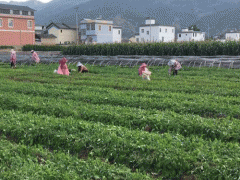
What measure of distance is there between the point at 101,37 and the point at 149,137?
234ft

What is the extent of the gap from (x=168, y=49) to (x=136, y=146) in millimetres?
24505

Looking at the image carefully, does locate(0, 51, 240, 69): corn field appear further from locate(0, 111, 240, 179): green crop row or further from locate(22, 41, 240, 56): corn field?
locate(0, 111, 240, 179): green crop row

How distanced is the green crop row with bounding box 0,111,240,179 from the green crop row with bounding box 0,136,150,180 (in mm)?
457

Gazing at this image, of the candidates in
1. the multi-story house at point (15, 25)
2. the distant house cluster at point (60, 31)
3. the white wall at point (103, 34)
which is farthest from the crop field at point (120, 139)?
the white wall at point (103, 34)

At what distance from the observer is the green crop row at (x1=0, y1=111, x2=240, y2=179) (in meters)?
5.16

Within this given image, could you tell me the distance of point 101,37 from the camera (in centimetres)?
7550

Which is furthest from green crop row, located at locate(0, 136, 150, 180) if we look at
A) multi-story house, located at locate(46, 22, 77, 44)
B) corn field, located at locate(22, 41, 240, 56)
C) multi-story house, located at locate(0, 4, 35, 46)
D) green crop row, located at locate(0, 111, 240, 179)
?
multi-story house, located at locate(46, 22, 77, 44)

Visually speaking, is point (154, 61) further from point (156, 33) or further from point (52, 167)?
point (156, 33)

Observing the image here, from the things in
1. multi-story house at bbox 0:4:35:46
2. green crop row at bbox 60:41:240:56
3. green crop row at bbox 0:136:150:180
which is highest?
multi-story house at bbox 0:4:35:46

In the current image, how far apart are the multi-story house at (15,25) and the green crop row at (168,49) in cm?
2983

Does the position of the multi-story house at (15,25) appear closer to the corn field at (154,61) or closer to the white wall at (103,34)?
the white wall at (103,34)

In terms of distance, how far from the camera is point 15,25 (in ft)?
197

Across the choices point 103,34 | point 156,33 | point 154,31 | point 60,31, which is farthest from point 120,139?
point 154,31

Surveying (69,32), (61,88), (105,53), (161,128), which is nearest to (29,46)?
(105,53)
